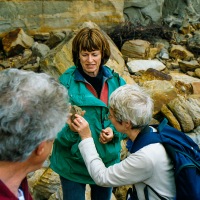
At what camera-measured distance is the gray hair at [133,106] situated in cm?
216

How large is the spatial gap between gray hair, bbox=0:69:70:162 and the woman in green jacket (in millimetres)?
1015

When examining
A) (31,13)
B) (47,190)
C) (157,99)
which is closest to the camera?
(47,190)

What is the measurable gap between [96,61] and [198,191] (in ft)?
3.95

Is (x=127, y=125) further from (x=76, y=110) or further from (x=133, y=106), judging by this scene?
(x=76, y=110)

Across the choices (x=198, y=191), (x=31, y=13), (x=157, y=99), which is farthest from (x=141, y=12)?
(x=198, y=191)

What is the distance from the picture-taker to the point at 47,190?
3.78 metres

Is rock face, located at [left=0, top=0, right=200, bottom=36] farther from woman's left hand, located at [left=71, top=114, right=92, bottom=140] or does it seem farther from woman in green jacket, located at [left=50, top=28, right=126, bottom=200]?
woman's left hand, located at [left=71, top=114, right=92, bottom=140]

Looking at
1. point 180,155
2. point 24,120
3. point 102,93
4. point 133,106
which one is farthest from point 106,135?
point 24,120

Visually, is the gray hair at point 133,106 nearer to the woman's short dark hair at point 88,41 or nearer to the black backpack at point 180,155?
the black backpack at point 180,155

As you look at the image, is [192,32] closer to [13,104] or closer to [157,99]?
[157,99]

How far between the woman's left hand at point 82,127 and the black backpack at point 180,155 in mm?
346

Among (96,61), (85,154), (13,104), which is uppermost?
(13,104)

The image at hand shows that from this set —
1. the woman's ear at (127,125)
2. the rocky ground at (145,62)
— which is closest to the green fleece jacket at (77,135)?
the woman's ear at (127,125)

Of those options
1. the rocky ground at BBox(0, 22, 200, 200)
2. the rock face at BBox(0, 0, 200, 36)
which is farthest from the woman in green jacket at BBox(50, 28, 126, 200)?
the rock face at BBox(0, 0, 200, 36)
